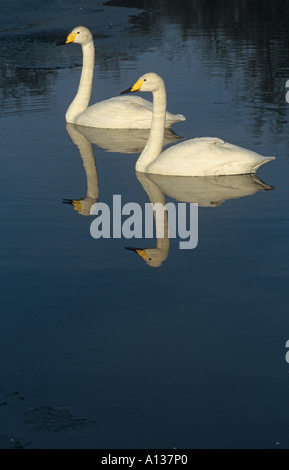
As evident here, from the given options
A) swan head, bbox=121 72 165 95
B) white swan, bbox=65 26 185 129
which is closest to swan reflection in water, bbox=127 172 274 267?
swan head, bbox=121 72 165 95

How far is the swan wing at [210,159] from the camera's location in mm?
11953

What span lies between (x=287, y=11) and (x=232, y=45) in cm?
780

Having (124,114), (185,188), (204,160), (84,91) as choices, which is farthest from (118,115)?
(185,188)

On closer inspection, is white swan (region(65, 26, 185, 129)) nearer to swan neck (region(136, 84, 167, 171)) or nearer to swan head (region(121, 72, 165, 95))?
swan neck (region(136, 84, 167, 171))

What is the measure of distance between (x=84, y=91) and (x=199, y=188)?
605cm

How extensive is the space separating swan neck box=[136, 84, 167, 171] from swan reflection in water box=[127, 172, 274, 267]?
211 millimetres

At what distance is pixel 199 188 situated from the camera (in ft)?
38.8

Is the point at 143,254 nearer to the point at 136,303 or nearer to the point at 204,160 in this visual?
the point at 136,303

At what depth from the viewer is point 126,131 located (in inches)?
637

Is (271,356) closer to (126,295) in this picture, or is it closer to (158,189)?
(126,295)

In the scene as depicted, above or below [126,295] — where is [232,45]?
above

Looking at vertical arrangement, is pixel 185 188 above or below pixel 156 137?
below

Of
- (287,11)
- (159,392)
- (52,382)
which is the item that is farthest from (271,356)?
(287,11)

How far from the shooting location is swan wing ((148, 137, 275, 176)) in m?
12.0
